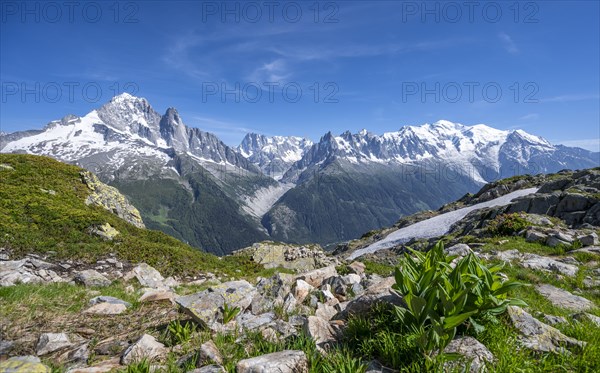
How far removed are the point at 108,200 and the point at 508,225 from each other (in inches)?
1343

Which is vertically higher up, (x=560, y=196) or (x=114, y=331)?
(x=560, y=196)

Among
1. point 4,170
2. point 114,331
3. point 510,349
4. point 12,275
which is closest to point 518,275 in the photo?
point 510,349

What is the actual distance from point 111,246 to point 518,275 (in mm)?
21638

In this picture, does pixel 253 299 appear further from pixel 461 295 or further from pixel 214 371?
pixel 461 295

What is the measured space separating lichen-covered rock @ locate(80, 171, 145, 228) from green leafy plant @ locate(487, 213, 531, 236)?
3130 centimetres

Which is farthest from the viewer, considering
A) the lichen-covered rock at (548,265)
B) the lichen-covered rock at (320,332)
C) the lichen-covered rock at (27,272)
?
the lichen-covered rock at (548,265)

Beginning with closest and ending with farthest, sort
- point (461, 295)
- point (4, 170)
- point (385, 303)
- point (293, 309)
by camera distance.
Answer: point (461, 295)
point (385, 303)
point (293, 309)
point (4, 170)

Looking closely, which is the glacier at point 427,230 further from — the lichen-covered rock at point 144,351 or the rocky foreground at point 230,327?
the lichen-covered rock at point 144,351

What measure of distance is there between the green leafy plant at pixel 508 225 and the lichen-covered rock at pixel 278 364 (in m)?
24.5

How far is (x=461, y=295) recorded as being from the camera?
4.16m

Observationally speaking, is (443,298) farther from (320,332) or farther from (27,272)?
(27,272)

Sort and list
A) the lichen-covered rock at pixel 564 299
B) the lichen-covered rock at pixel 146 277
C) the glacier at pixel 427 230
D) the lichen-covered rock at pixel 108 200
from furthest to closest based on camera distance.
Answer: the glacier at pixel 427 230 → the lichen-covered rock at pixel 108 200 → the lichen-covered rock at pixel 146 277 → the lichen-covered rock at pixel 564 299

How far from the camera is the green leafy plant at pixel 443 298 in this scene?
416cm

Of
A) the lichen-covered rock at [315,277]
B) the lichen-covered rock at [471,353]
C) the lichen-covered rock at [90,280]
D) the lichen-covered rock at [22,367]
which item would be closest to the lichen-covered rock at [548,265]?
the lichen-covered rock at [315,277]
